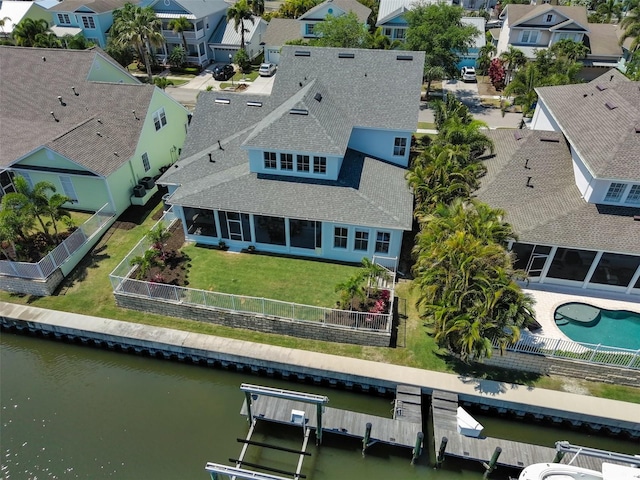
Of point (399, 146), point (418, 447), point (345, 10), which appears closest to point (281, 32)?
point (345, 10)

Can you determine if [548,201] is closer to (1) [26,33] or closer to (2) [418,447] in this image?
(2) [418,447]

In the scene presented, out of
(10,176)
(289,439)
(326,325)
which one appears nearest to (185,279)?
(326,325)

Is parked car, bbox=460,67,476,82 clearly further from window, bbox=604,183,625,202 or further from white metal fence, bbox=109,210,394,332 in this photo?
white metal fence, bbox=109,210,394,332

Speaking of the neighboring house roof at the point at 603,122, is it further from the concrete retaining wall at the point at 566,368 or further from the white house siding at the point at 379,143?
the white house siding at the point at 379,143

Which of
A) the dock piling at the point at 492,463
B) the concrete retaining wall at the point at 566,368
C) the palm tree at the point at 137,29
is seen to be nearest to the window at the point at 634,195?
the concrete retaining wall at the point at 566,368

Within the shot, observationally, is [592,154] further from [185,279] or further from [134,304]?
[134,304]
